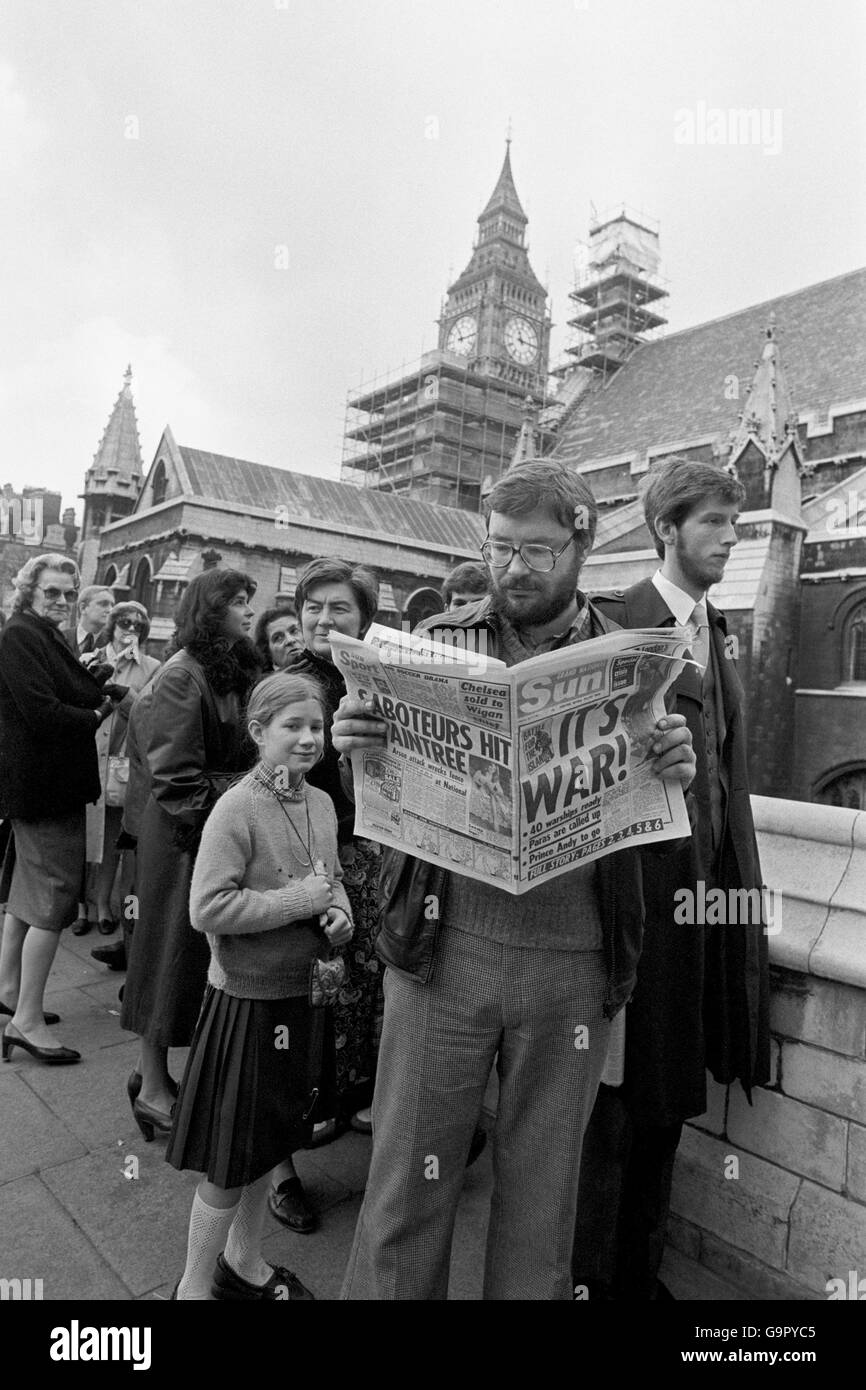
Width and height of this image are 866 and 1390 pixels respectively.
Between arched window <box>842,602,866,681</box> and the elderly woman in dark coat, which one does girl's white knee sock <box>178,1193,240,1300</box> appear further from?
arched window <box>842,602,866,681</box>

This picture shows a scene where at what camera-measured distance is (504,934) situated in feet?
5.75

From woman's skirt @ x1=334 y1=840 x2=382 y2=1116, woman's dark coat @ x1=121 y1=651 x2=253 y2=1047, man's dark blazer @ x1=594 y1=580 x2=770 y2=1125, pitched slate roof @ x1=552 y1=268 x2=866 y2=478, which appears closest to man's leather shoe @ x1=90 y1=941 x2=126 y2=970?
woman's dark coat @ x1=121 y1=651 x2=253 y2=1047

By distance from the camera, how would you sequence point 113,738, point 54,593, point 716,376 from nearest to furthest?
point 54,593
point 113,738
point 716,376

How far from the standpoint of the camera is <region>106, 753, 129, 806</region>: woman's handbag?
5.11 metres

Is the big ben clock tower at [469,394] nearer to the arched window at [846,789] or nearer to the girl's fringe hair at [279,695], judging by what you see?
the arched window at [846,789]

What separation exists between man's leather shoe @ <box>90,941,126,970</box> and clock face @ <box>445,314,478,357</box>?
1786 inches

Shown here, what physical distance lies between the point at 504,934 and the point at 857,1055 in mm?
1321

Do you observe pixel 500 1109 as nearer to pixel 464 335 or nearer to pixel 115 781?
pixel 115 781

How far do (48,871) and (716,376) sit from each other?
2959 cm

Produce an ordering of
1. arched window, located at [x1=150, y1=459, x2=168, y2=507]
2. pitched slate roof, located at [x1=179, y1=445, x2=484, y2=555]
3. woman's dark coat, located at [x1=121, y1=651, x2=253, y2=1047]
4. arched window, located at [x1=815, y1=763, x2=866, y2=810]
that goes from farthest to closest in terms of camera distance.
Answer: arched window, located at [x1=150, y1=459, x2=168, y2=507] < pitched slate roof, located at [x1=179, y1=445, x2=484, y2=555] < arched window, located at [x1=815, y1=763, x2=866, y2=810] < woman's dark coat, located at [x1=121, y1=651, x2=253, y2=1047]

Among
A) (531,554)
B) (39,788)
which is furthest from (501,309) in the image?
(531,554)

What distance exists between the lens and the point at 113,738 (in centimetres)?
565

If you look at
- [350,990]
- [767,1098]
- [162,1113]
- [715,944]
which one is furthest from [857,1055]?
[162,1113]

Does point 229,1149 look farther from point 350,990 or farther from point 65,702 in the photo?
point 65,702
